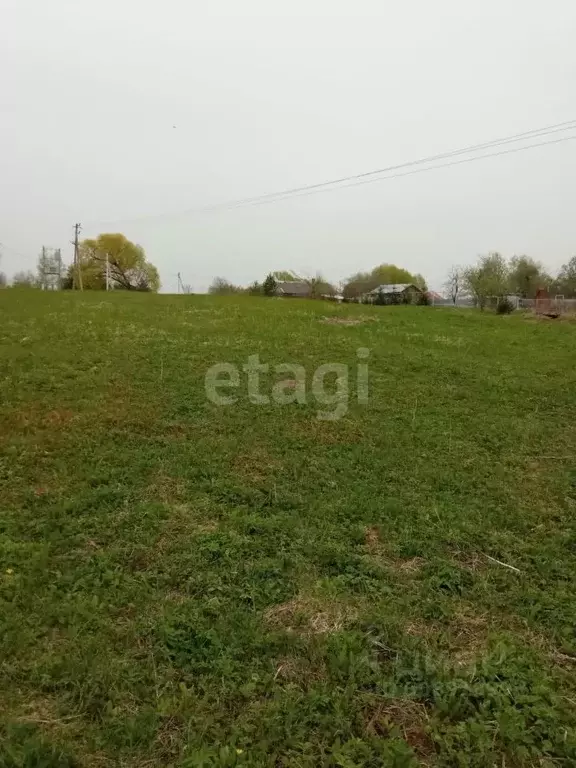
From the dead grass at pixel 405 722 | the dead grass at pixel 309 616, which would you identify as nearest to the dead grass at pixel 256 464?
the dead grass at pixel 309 616

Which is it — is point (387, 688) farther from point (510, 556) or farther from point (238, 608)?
point (510, 556)

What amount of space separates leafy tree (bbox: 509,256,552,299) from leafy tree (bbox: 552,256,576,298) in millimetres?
926

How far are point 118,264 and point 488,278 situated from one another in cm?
3800

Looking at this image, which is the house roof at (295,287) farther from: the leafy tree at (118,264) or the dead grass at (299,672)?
the dead grass at (299,672)

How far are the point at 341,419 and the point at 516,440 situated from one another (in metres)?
2.07

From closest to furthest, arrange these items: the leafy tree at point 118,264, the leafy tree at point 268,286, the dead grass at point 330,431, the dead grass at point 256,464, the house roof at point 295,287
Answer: the dead grass at point 256,464 < the dead grass at point 330,431 < the leafy tree at point 268,286 < the house roof at point 295,287 < the leafy tree at point 118,264

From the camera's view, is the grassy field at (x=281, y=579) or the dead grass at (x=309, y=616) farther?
the dead grass at (x=309, y=616)

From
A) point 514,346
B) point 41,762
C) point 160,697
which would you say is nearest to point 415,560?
point 160,697

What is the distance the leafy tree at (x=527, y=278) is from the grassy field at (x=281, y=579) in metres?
50.1

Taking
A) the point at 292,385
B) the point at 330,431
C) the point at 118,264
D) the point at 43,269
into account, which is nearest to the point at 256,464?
the point at 330,431

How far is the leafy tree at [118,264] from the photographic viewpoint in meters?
50.8

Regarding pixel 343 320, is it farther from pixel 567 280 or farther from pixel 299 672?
pixel 567 280

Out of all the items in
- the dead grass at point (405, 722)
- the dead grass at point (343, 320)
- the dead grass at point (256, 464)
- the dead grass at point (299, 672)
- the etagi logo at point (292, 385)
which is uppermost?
the dead grass at point (343, 320)

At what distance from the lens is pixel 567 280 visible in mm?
51938
